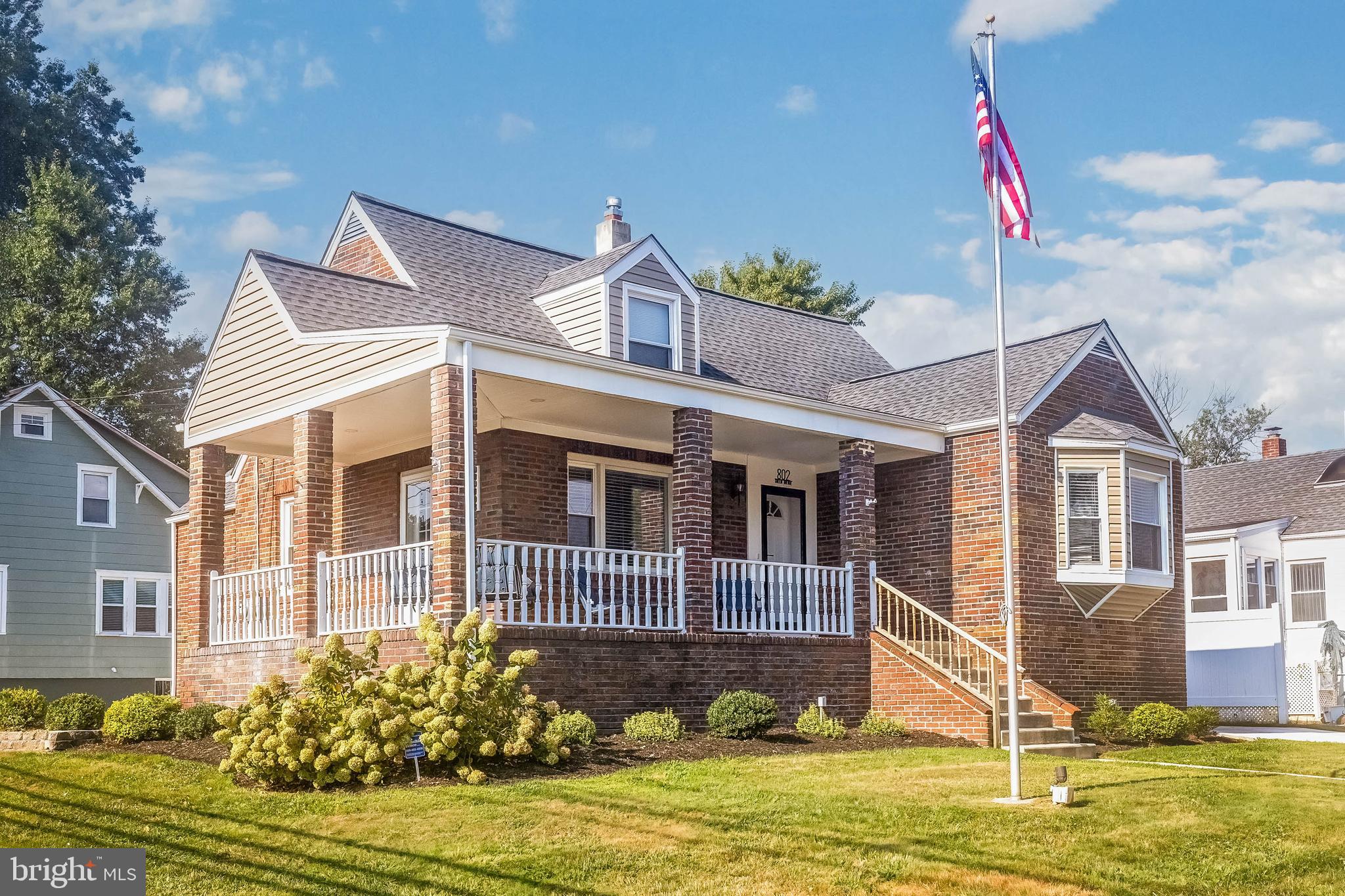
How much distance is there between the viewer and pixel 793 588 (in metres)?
18.1

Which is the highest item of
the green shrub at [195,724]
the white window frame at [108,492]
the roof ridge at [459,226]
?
the roof ridge at [459,226]

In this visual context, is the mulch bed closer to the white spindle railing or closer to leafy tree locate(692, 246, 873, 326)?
the white spindle railing

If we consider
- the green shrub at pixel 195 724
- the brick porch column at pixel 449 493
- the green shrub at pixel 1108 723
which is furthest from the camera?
the green shrub at pixel 1108 723

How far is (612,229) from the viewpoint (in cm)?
2339

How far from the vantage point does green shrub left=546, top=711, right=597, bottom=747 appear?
13508mm

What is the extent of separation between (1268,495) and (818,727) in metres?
21.2

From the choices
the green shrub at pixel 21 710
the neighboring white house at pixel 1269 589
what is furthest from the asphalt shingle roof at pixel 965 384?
the green shrub at pixel 21 710

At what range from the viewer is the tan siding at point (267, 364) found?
15.5 m

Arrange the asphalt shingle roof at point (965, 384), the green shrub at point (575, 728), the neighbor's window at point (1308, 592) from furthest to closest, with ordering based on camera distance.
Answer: the neighbor's window at point (1308, 592) → the asphalt shingle roof at point (965, 384) → the green shrub at point (575, 728)

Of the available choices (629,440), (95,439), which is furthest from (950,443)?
(95,439)

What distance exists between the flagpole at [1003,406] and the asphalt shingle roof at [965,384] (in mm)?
6567

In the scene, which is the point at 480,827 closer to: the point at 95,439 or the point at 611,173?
the point at 611,173

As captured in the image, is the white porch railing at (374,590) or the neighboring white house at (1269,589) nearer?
the white porch railing at (374,590)

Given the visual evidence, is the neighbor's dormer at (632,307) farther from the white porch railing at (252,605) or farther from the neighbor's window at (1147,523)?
the neighbor's window at (1147,523)
